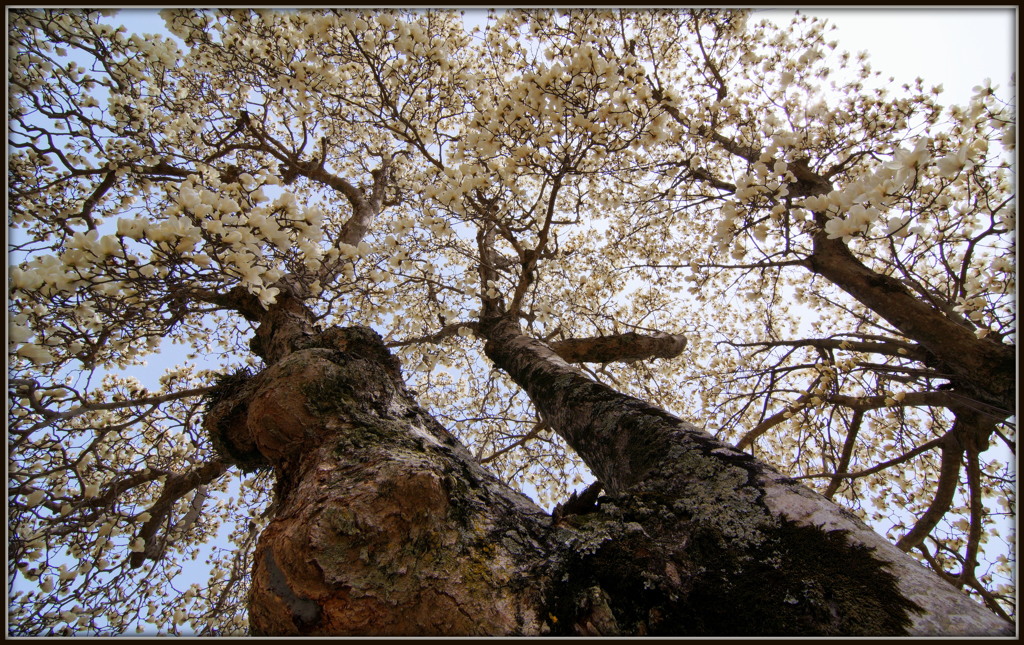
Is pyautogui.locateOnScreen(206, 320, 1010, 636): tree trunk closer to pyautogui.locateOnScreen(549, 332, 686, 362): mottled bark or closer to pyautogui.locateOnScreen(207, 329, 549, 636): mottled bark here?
pyautogui.locateOnScreen(207, 329, 549, 636): mottled bark

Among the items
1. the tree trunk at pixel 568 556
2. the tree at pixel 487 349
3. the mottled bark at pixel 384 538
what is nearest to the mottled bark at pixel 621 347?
the tree at pixel 487 349

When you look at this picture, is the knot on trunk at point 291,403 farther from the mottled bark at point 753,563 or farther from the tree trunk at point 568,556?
the mottled bark at point 753,563

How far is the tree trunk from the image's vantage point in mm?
1030

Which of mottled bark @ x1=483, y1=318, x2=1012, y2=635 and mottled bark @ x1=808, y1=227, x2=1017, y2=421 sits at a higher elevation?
mottled bark @ x1=808, y1=227, x2=1017, y2=421

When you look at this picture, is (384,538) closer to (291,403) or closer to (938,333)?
(291,403)

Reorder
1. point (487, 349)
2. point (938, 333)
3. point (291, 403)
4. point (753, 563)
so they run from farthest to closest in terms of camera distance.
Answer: point (487, 349) → point (938, 333) → point (291, 403) → point (753, 563)

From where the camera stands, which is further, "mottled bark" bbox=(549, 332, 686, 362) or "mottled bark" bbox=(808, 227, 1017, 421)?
"mottled bark" bbox=(549, 332, 686, 362)

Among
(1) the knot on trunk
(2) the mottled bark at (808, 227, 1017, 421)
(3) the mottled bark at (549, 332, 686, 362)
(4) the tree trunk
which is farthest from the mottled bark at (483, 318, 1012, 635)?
(3) the mottled bark at (549, 332, 686, 362)

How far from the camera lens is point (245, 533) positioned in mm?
5531

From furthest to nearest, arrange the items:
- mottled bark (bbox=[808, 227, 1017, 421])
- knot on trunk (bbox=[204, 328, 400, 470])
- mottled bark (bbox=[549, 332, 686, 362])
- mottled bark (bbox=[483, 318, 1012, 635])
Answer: mottled bark (bbox=[549, 332, 686, 362]) < mottled bark (bbox=[808, 227, 1017, 421]) < knot on trunk (bbox=[204, 328, 400, 470]) < mottled bark (bbox=[483, 318, 1012, 635])

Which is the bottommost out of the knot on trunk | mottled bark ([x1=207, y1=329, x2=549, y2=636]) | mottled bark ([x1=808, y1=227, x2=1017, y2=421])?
mottled bark ([x1=207, y1=329, x2=549, y2=636])

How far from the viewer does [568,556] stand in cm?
122

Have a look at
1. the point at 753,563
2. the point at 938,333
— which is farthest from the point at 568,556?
the point at 938,333

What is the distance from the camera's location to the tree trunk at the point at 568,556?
1030 mm
